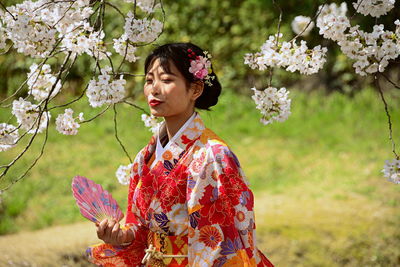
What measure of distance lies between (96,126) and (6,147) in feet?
15.0

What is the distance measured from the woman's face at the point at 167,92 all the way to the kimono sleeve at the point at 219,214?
208mm

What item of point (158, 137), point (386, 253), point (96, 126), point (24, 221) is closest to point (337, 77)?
point (96, 126)

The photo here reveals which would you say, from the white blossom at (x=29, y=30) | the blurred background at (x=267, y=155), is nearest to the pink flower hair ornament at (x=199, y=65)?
the blurred background at (x=267, y=155)

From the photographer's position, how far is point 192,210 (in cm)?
196

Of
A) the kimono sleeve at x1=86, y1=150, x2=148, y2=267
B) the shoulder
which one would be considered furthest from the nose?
the kimono sleeve at x1=86, y1=150, x2=148, y2=267

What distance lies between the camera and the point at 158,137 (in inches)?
87.7

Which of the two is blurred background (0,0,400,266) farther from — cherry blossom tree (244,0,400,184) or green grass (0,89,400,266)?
cherry blossom tree (244,0,400,184)

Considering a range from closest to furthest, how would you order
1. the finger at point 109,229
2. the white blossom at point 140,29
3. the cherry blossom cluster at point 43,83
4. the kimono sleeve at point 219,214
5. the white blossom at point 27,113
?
the kimono sleeve at point 219,214, the finger at point 109,229, the white blossom at point 140,29, the white blossom at point 27,113, the cherry blossom cluster at point 43,83

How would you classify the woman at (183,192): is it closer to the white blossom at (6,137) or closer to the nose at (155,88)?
the nose at (155,88)

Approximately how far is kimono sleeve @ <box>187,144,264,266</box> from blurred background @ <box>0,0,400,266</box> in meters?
0.58

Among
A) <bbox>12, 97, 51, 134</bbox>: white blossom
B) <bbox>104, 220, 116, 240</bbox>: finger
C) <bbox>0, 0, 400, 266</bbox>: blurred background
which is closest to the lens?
<bbox>104, 220, 116, 240</bbox>: finger

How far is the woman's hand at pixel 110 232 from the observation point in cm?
200

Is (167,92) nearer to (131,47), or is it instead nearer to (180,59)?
(180,59)

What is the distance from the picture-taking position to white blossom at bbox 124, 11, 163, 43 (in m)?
2.25
